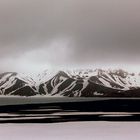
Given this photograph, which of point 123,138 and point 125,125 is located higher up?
point 123,138

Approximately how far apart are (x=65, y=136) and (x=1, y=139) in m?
5.95

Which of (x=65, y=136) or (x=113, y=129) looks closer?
(x=65, y=136)

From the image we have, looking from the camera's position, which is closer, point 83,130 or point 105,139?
point 105,139

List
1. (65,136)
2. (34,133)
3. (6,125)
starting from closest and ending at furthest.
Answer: (65,136) < (34,133) < (6,125)

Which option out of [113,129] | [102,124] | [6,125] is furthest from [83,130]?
[6,125]

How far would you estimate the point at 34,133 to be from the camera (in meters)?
41.1

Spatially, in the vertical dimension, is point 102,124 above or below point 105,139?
below

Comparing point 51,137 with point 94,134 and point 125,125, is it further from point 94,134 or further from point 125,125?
point 125,125

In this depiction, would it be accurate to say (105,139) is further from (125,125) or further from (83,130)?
(125,125)

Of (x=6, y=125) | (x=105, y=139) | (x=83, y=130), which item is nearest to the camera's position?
(x=105, y=139)

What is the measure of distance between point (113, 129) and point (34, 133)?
8980mm

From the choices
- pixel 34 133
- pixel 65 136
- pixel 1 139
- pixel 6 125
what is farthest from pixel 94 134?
pixel 6 125

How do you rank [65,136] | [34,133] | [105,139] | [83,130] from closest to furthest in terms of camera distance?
[105,139], [65,136], [34,133], [83,130]

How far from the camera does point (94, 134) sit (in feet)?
131
